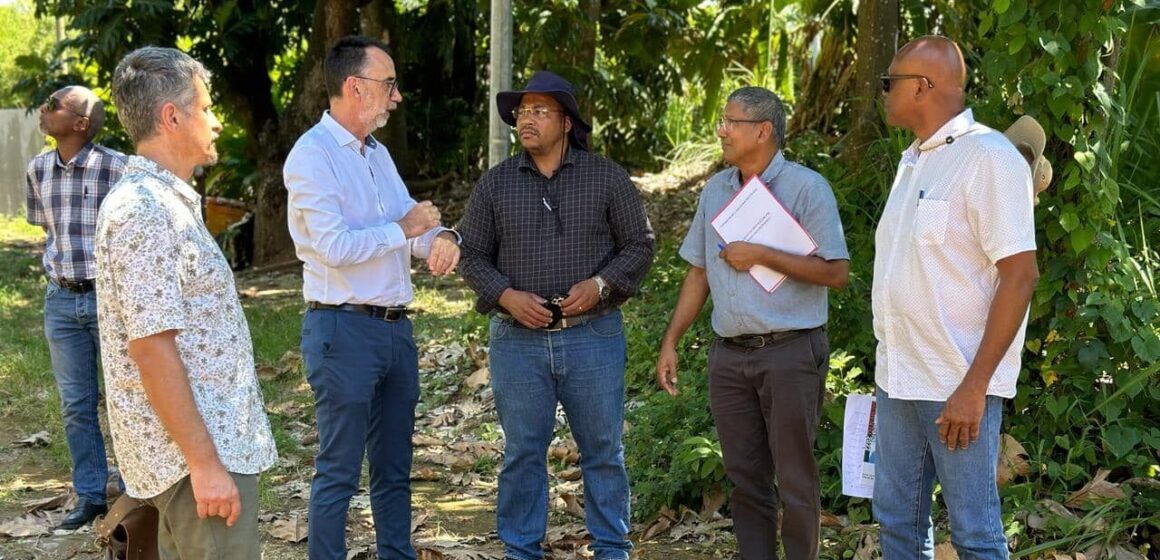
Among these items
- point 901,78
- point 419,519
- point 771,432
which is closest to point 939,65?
point 901,78

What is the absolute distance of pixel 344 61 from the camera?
15.0ft

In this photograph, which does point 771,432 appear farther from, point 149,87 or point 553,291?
point 149,87

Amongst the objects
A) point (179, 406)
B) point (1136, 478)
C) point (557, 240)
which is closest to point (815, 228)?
point (557, 240)

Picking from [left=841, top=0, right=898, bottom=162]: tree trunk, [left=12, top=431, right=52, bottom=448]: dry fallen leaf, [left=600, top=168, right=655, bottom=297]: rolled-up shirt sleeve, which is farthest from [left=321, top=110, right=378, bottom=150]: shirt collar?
[left=12, top=431, right=52, bottom=448]: dry fallen leaf

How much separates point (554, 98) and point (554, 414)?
1314 mm

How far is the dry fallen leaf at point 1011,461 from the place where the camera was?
5.10 meters

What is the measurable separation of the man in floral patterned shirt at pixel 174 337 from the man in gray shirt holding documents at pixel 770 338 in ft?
6.49

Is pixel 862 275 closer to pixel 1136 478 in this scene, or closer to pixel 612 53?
pixel 1136 478

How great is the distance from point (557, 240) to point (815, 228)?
1.05 m

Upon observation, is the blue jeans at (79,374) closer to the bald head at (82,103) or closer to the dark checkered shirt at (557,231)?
the bald head at (82,103)

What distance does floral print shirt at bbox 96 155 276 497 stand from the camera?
3074 millimetres

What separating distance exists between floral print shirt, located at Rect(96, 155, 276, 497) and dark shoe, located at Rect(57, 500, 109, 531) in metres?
3.14

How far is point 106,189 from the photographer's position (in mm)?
6074

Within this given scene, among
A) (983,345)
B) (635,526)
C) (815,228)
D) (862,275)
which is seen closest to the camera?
(983,345)
